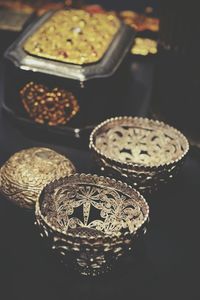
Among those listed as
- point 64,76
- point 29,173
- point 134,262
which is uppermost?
point 64,76

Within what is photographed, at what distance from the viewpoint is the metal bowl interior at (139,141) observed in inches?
54.3

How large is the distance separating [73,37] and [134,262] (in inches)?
22.1

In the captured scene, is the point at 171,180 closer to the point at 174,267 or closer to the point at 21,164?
the point at 174,267

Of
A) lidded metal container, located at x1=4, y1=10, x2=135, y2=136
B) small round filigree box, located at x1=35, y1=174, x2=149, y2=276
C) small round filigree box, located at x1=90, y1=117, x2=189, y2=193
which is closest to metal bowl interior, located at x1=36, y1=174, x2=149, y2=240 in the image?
small round filigree box, located at x1=35, y1=174, x2=149, y2=276

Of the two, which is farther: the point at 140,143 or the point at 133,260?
the point at 140,143

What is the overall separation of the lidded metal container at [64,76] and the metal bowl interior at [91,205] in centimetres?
23

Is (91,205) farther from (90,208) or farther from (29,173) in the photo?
(29,173)

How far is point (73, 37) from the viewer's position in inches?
57.2

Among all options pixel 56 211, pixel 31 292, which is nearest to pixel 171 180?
pixel 56 211

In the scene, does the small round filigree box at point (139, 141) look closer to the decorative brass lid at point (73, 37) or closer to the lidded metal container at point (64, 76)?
the lidded metal container at point (64, 76)

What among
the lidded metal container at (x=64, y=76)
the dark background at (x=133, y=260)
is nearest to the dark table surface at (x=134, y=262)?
the dark background at (x=133, y=260)

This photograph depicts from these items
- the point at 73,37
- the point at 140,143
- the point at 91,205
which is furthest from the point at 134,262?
the point at 73,37

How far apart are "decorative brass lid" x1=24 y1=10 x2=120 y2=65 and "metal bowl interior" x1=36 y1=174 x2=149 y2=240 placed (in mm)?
294

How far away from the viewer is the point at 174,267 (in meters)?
1.15
